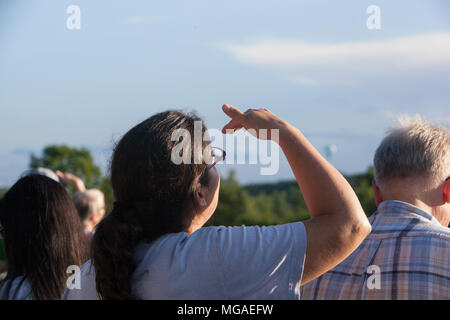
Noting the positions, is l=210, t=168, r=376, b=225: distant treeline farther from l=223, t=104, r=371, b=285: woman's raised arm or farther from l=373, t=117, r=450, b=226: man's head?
l=223, t=104, r=371, b=285: woman's raised arm

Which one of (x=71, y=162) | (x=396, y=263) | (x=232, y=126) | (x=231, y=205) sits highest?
(x=232, y=126)

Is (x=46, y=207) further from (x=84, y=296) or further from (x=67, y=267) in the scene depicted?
(x=84, y=296)

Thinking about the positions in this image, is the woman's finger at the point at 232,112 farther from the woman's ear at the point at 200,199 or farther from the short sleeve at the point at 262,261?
the short sleeve at the point at 262,261

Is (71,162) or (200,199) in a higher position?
(200,199)

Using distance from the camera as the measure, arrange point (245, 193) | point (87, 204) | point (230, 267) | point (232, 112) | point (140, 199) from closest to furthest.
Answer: point (230, 267), point (140, 199), point (232, 112), point (87, 204), point (245, 193)

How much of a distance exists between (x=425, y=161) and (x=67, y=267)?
6.27 ft

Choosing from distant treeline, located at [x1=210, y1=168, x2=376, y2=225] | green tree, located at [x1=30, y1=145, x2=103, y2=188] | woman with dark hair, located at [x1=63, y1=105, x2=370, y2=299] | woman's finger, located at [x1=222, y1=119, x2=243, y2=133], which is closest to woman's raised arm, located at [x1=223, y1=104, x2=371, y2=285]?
woman with dark hair, located at [x1=63, y1=105, x2=370, y2=299]

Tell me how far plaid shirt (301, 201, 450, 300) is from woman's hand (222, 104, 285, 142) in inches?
43.2

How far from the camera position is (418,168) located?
2.58 meters

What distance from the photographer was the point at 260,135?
175 centimetres

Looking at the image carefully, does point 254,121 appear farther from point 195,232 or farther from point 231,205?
point 231,205

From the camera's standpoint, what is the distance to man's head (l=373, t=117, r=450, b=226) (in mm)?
2580

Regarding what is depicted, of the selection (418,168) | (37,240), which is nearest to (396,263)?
(418,168)

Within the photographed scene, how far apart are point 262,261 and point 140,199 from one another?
0.46m
